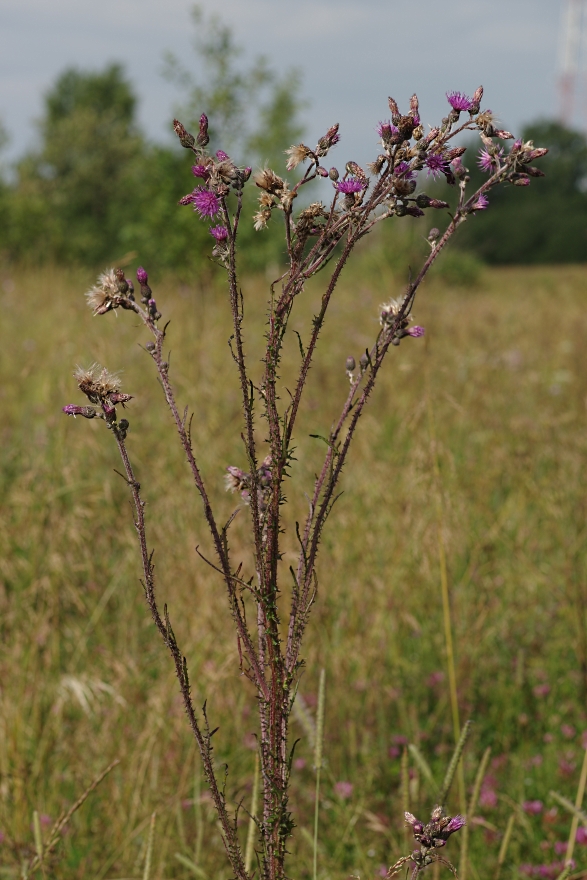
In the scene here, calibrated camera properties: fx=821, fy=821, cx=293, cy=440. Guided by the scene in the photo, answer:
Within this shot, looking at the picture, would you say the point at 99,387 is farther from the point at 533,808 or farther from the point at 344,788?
the point at 533,808

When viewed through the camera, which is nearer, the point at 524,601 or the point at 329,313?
the point at 524,601

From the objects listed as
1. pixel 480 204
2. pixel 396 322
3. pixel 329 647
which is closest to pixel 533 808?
pixel 329 647

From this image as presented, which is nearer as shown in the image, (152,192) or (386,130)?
(386,130)

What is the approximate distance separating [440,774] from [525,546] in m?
1.21

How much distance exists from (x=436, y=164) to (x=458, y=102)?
0.26 feet

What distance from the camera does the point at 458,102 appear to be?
104cm

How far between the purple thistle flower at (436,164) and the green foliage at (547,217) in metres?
30.0

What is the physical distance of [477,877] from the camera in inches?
80.7

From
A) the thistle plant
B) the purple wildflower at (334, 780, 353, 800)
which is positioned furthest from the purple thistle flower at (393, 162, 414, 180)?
the purple wildflower at (334, 780, 353, 800)

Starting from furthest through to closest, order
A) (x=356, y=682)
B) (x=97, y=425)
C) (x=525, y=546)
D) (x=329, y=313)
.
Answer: (x=329, y=313), (x=97, y=425), (x=525, y=546), (x=356, y=682)

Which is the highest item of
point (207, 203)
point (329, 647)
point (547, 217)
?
point (547, 217)

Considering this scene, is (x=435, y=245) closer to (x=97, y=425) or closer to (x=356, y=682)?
(x=356, y=682)

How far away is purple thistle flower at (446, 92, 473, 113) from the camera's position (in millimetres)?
1036

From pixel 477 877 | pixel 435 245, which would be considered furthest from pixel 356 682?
pixel 435 245
